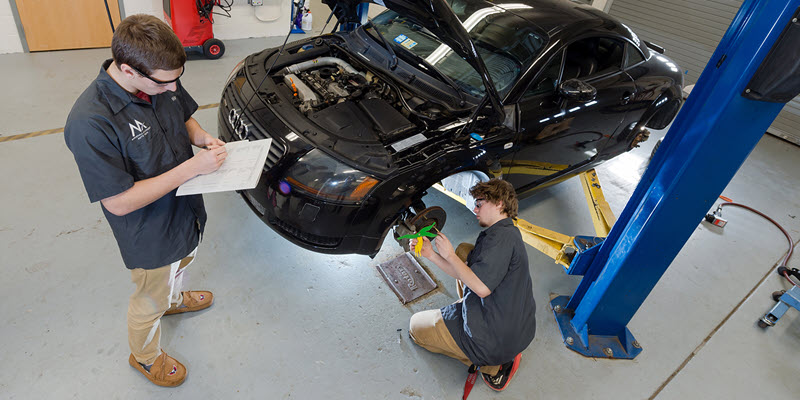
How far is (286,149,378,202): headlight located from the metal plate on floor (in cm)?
79

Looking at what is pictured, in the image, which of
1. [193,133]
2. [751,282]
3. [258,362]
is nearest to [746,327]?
[751,282]

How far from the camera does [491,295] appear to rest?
2082 millimetres

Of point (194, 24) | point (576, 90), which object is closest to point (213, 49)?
point (194, 24)

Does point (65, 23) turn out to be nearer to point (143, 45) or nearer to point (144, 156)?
point (144, 156)

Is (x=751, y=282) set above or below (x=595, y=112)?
below

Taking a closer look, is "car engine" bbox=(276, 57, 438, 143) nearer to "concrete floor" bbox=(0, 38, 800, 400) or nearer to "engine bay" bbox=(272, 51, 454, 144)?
"engine bay" bbox=(272, 51, 454, 144)

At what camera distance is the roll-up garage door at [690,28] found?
5.84m

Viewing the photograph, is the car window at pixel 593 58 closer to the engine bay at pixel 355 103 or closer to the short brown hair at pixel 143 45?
the engine bay at pixel 355 103

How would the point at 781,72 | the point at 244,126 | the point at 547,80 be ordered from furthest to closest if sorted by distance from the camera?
1. the point at 547,80
2. the point at 244,126
3. the point at 781,72

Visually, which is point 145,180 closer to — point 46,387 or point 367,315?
point 46,387

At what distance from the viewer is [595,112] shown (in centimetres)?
302

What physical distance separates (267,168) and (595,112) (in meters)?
2.25

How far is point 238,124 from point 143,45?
1.29m

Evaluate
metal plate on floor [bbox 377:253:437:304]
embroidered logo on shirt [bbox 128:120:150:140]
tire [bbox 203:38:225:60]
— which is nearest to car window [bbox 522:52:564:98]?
metal plate on floor [bbox 377:253:437:304]
